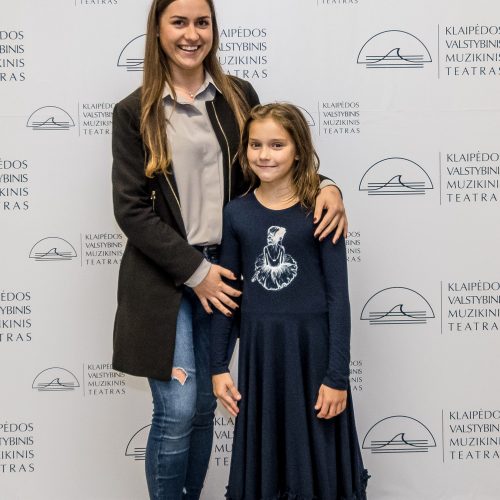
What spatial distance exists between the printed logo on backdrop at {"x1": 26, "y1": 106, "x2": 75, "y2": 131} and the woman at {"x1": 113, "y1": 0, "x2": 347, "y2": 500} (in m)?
0.55

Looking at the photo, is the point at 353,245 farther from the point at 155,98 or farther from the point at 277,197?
the point at 155,98

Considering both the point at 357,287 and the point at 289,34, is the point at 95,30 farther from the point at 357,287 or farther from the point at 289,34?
the point at 357,287

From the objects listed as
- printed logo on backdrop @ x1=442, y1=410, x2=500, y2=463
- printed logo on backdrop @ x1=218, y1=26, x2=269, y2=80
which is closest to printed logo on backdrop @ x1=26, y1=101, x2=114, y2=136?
printed logo on backdrop @ x1=218, y1=26, x2=269, y2=80

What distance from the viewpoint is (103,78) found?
2.21 meters

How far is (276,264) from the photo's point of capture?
165cm

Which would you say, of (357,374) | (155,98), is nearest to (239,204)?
(155,98)

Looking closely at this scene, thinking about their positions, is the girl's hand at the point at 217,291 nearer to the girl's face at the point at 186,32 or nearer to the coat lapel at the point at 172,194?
the coat lapel at the point at 172,194

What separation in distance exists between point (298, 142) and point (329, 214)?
19 centimetres

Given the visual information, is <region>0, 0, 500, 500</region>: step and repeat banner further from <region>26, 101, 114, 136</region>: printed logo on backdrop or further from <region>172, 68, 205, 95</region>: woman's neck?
<region>172, 68, 205, 95</region>: woman's neck

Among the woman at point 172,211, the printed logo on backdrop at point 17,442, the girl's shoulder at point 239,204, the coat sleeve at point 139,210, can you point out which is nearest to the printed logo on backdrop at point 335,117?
the woman at point 172,211

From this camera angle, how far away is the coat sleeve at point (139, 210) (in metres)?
1.65

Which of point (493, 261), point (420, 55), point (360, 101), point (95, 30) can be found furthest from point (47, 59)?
point (493, 261)

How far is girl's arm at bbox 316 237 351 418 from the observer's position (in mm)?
1622

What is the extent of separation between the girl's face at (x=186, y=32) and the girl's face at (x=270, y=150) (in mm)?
236
